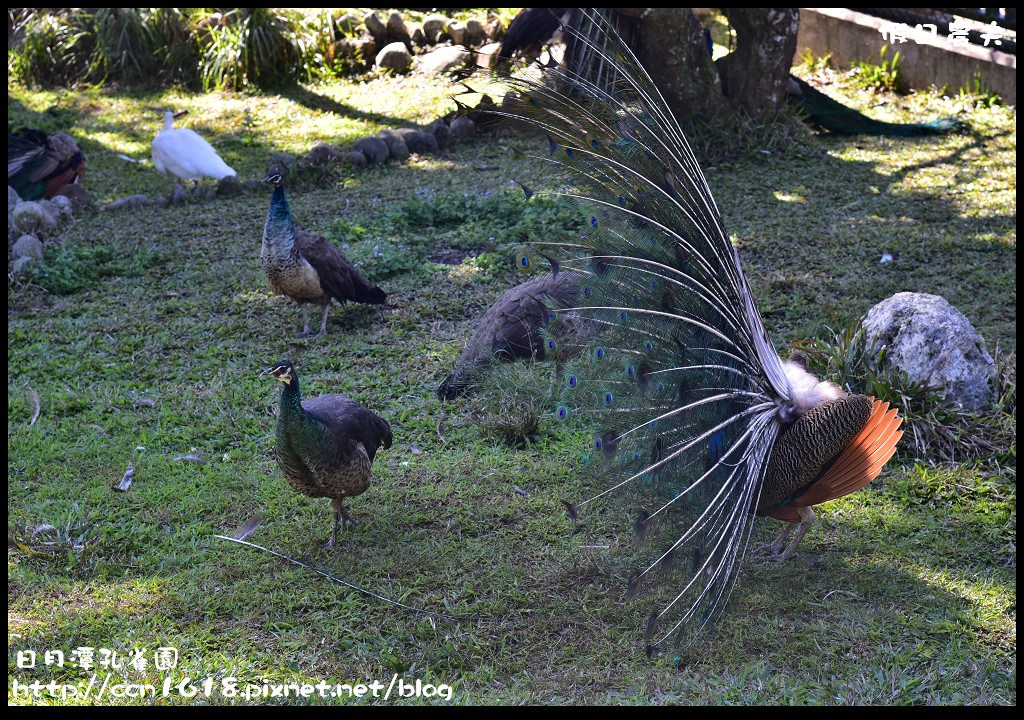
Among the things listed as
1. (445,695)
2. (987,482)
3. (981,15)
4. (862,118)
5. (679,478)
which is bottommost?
(445,695)

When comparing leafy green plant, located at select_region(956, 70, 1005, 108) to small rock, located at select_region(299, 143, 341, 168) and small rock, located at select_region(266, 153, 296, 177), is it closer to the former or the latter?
small rock, located at select_region(299, 143, 341, 168)

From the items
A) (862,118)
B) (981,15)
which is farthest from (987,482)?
(981,15)

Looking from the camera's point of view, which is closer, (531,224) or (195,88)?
(531,224)

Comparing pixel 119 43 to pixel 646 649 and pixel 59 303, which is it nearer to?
pixel 59 303

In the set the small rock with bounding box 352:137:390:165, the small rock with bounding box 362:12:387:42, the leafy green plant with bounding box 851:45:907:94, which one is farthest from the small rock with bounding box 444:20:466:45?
the leafy green plant with bounding box 851:45:907:94

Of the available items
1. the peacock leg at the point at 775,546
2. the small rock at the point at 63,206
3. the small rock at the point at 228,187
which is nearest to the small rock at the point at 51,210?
the small rock at the point at 63,206

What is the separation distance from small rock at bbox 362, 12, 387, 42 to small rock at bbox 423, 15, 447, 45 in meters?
0.53

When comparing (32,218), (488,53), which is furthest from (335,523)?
(488,53)

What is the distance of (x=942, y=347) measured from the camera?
16.1 ft

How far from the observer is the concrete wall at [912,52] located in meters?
9.77

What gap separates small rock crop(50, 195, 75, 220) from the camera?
8.29m

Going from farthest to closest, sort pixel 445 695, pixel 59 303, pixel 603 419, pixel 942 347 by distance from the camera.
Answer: pixel 59 303 < pixel 942 347 < pixel 603 419 < pixel 445 695

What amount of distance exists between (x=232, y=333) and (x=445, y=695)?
12.2ft

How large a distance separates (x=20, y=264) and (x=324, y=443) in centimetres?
Result: 449
